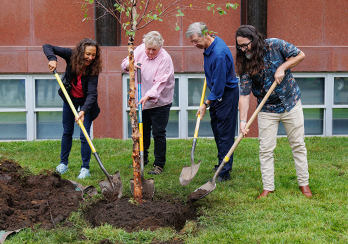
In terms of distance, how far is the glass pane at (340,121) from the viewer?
28.6 feet

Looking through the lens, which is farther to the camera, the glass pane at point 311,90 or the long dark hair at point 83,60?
the glass pane at point 311,90

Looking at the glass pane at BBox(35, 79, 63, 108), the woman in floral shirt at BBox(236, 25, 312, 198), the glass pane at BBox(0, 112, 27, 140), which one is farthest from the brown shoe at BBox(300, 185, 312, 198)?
the glass pane at BBox(0, 112, 27, 140)

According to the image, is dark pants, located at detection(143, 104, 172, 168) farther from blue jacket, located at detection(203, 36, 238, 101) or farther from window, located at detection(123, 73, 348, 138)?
window, located at detection(123, 73, 348, 138)

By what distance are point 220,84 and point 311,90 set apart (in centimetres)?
479

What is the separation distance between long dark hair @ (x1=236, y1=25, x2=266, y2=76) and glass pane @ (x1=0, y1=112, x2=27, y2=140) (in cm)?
594

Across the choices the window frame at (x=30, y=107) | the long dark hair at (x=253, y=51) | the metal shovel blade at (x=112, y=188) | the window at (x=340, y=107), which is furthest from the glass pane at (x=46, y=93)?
the window at (x=340, y=107)

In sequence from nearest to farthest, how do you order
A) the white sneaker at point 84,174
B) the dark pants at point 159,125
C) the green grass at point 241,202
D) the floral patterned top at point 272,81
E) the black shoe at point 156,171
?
the green grass at point 241,202 < the floral patterned top at point 272,81 < the white sneaker at point 84,174 < the black shoe at point 156,171 < the dark pants at point 159,125

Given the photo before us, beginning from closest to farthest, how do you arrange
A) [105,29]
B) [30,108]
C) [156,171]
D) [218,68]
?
[218,68] → [156,171] → [105,29] → [30,108]

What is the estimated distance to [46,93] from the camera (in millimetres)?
8250

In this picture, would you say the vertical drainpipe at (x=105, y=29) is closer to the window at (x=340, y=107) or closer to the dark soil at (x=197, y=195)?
the dark soil at (x=197, y=195)

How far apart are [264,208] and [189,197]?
778 mm

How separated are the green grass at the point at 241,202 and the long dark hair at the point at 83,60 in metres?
1.42

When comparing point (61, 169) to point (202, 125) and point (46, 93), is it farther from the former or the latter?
point (202, 125)

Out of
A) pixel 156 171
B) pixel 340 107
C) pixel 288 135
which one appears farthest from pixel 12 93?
pixel 340 107
